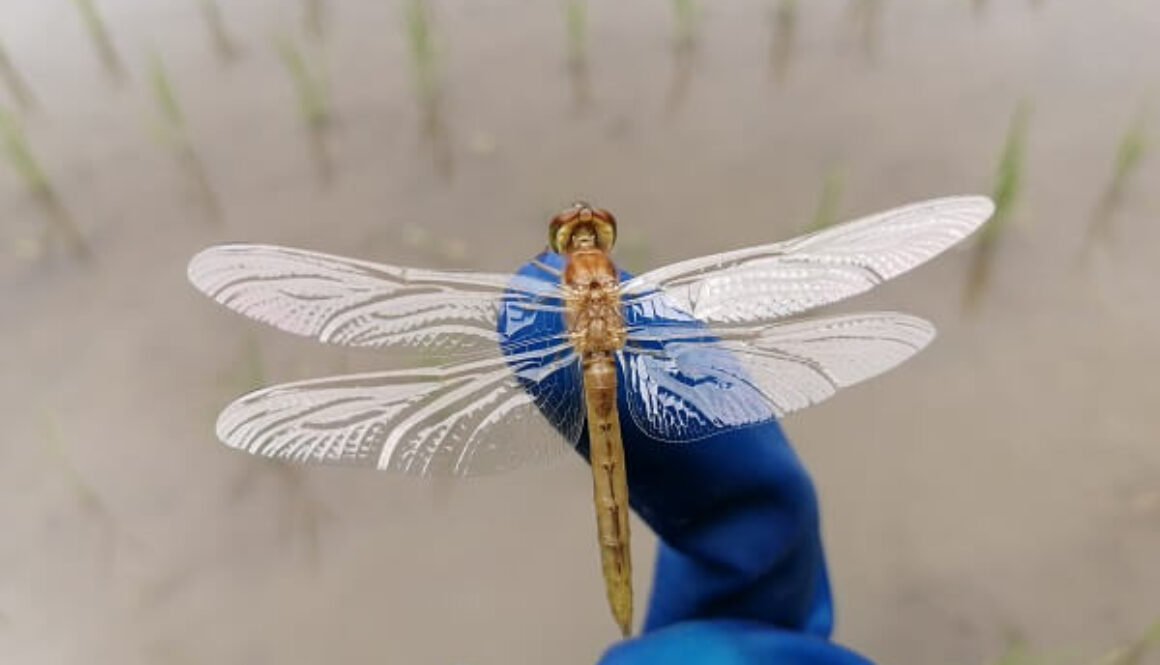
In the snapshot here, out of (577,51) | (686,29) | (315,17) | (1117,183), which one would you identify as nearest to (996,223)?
(1117,183)

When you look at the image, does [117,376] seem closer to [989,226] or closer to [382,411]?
[382,411]

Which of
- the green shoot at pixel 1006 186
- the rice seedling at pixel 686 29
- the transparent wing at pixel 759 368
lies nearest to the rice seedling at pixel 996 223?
the green shoot at pixel 1006 186

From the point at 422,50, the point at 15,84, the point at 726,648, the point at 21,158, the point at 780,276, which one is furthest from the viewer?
the point at 15,84

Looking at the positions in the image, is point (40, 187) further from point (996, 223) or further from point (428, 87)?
point (996, 223)

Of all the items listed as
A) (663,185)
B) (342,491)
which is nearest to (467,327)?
(342,491)

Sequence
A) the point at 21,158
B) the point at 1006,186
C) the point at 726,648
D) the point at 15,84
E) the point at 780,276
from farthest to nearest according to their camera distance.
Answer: the point at 15,84
the point at 21,158
the point at 1006,186
the point at 780,276
the point at 726,648

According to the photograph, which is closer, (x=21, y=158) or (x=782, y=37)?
(x=21, y=158)

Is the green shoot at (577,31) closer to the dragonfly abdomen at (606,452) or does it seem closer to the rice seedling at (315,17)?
the rice seedling at (315,17)
